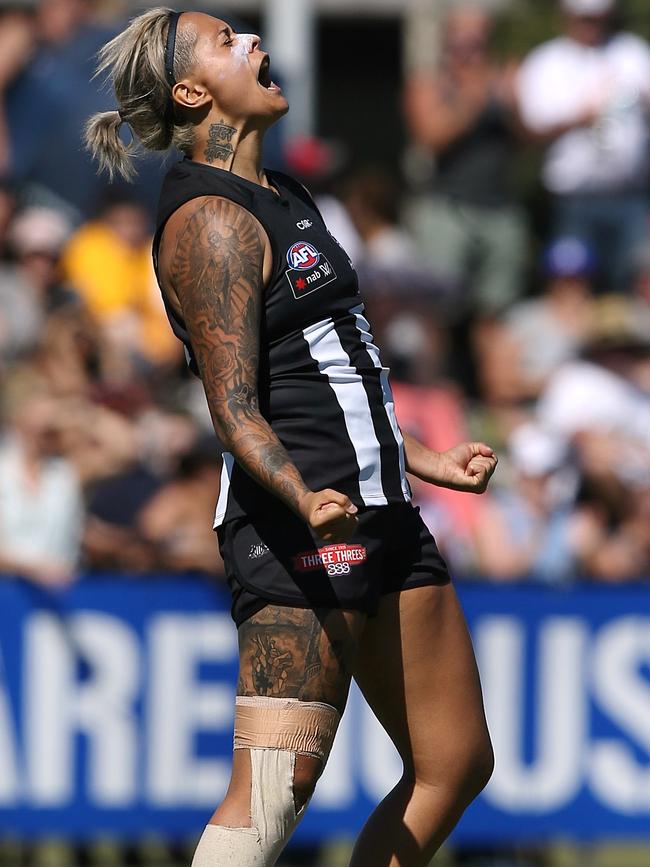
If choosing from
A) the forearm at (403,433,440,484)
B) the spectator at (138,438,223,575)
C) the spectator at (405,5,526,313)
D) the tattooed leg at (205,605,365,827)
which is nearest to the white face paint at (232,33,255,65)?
the forearm at (403,433,440,484)

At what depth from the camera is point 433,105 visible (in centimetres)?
1038

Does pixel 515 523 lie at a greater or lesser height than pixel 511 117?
lesser

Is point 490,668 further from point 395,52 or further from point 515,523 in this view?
point 395,52

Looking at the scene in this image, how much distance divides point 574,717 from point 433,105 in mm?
4721

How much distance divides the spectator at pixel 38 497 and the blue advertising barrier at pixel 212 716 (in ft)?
1.54

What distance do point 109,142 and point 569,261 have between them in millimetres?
6106

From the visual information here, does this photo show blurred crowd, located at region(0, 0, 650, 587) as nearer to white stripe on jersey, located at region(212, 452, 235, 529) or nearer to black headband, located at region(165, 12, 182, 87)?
white stripe on jersey, located at region(212, 452, 235, 529)

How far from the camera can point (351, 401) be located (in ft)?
12.0

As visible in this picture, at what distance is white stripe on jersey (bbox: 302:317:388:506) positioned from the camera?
3631 millimetres

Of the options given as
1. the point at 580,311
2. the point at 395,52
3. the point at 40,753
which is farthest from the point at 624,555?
the point at 395,52

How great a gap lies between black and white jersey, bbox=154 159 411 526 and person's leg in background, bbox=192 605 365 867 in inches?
10.8

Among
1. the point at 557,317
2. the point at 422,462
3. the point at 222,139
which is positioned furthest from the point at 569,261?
the point at 222,139

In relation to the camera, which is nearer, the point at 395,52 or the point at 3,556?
the point at 3,556

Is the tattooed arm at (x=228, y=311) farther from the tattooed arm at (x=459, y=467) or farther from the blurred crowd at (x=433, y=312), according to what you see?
the blurred crowd at (x=433, y=312)
